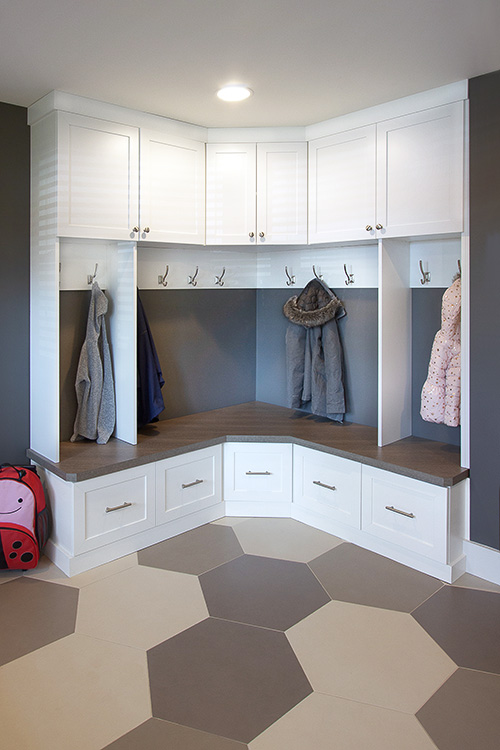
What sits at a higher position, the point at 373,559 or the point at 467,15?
the point at 467,15

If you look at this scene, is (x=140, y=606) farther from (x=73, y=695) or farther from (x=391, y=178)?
(x=391, y=178)

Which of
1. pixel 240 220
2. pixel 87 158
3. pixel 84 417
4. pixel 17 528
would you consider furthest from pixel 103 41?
pixel 17 528

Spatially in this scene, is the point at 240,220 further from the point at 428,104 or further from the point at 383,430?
the point at 383,430

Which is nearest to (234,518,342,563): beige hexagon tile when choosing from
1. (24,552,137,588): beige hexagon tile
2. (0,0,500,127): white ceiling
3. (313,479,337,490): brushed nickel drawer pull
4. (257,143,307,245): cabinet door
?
(313,479,337,490): brushed nickel drawer pull

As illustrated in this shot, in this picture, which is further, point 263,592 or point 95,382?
point 95,382

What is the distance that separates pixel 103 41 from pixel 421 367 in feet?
7.54

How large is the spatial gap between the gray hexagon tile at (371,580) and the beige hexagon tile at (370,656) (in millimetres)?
86

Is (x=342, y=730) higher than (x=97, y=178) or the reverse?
the reverse

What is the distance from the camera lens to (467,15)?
6.82 feet

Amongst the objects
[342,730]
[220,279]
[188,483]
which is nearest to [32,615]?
[188,483]

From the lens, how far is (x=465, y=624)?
2432mm

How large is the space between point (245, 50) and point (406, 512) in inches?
87.1

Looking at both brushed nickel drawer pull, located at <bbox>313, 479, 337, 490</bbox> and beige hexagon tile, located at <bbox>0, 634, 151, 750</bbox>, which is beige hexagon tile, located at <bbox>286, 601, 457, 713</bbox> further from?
brushed nickel drawer pull, located at <bbox>313, 479, 337, 490</bbox>

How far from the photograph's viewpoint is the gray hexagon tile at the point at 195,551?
2.93 meters
